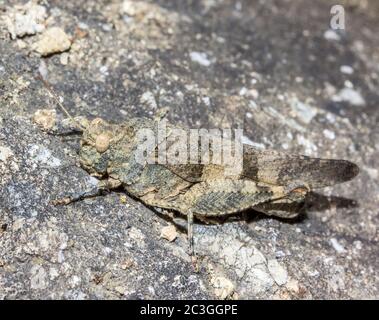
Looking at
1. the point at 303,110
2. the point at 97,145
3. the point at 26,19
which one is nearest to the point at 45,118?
the point at 97,145

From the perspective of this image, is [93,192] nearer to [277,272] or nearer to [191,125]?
[191,125]

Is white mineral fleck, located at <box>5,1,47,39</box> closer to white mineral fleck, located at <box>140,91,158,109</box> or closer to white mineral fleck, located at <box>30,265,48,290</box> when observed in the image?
white mineral fleck, located at <box>140,91,158,109</box>

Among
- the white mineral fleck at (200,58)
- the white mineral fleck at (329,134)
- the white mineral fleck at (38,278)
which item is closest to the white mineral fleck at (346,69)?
the white mineral fleck at (329,134)

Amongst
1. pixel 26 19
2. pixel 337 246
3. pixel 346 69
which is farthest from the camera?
pixel 346 69

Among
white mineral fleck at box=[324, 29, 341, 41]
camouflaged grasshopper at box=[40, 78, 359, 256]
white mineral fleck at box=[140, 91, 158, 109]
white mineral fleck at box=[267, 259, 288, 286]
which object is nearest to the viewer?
camouflaged grasshopper at box=[40, 78, 359, 256]

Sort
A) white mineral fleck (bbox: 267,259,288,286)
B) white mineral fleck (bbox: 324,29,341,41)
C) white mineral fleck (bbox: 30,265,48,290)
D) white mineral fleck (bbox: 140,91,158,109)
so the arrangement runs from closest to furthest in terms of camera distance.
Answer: white mineral fleck (bbox: 30,265,48,290), white mineral fleck (bbox: 267,259,288,286), white mineral fleck (bbox: 140,91,158,109), white mineral fleck (bbox: 324,29,341,41)

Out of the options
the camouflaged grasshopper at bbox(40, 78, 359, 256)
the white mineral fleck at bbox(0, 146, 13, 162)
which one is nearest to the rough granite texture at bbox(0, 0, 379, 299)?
the white mineral fleck at bbox(0, 146, 13, 162)

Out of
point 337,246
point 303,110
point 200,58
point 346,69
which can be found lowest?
point 337,246

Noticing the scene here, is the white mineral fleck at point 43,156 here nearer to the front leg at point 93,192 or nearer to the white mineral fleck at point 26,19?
the front leg at point 93,192
